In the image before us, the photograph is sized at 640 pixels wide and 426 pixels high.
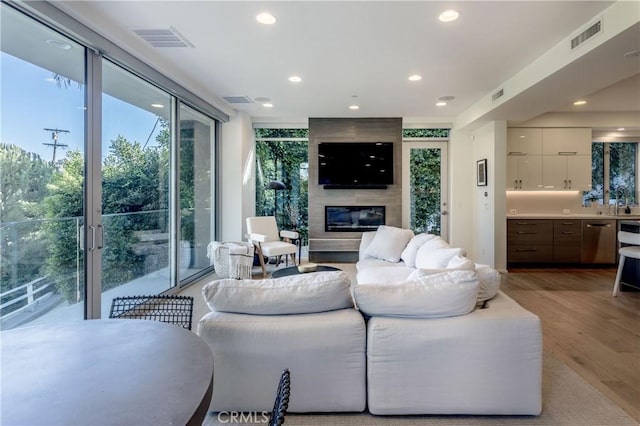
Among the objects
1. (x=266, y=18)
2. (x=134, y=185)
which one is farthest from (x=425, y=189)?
(x=134, y=185)

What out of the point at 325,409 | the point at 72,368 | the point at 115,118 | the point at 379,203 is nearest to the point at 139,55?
the point at 115,118

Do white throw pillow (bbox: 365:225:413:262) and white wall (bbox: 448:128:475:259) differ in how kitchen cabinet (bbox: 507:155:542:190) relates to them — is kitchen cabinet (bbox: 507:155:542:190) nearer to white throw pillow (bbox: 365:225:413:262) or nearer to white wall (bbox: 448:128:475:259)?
white wall (bbox: 448:128:475:259)

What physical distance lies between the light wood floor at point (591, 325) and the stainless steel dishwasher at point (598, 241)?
21.1 inches

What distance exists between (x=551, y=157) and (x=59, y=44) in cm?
711

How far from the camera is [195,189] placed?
5.12 metres

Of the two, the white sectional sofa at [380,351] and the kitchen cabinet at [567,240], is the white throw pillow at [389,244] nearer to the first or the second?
the white sectional sofa at [380,351]

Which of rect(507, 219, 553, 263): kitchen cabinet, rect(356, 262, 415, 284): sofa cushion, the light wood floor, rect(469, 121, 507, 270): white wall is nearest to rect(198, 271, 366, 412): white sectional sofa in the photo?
rect(356, 262, 415, 284): sofa cushion

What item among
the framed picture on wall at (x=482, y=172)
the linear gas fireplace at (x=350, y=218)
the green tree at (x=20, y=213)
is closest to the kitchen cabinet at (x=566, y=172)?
the framed picture on wall at (x=482, y=172)

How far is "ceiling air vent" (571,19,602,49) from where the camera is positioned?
2.85m

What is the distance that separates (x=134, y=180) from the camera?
3625mm

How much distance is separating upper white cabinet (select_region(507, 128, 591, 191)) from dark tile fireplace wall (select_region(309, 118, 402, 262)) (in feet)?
6.74

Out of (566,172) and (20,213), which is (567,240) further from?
(20,213)

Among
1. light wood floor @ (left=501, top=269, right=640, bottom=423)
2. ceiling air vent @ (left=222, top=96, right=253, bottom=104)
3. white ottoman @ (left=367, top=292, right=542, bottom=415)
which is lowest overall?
light wood floor @ (left=501, top=269, right=640, bottom=423)

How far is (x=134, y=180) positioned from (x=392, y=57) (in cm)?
306
